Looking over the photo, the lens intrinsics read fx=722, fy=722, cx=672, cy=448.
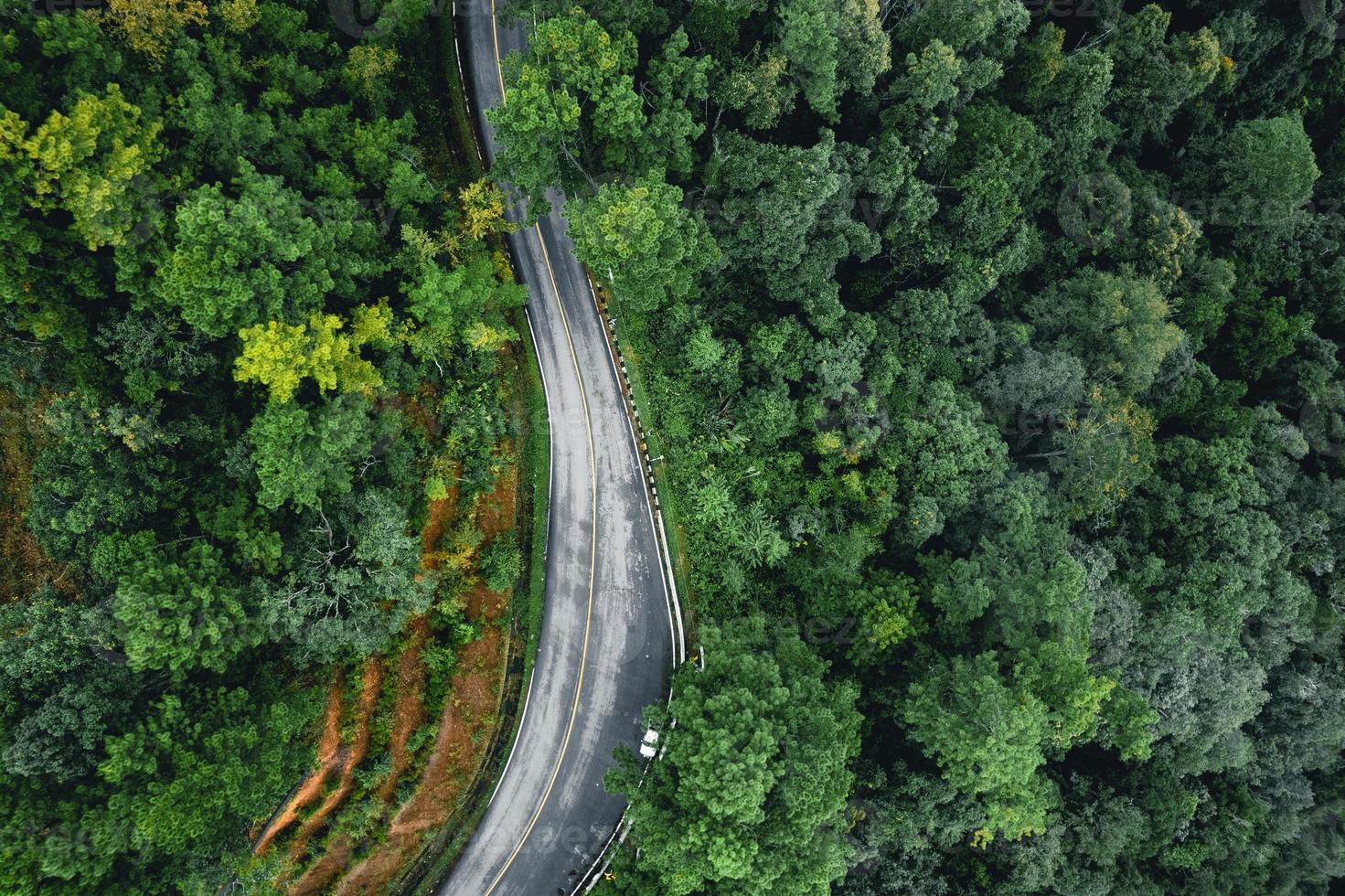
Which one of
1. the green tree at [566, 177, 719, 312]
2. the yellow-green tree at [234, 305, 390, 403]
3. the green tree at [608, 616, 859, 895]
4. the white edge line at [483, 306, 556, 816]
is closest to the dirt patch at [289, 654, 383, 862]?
the white edge line at [483, 306, 556, 816]

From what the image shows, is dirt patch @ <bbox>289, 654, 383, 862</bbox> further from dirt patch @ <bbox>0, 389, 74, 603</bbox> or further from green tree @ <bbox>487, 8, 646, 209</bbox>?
green tree @ <bbox>487, 8, 646, 209</bbox>

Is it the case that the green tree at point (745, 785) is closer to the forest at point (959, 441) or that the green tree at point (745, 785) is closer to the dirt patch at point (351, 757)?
the forest at point (959, 441)

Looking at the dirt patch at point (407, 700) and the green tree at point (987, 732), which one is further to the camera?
the dirt patch at point (407, 700)

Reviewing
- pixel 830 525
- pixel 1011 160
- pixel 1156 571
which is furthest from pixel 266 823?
pixel 1011 160

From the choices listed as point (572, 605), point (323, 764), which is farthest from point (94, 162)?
point (572, 605)

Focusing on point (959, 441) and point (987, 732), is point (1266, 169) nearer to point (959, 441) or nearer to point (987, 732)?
point (959, 441)

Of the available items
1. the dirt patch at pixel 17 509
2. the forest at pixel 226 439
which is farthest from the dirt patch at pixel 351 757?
the dirt patch at pixel 17 509
